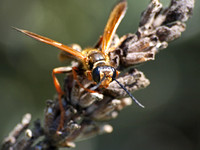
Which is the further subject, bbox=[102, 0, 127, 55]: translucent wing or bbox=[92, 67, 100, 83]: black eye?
bbox=[102, 0, 127, 55]: translucent wing

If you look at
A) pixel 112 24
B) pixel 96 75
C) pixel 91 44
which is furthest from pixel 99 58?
pixel 91 44

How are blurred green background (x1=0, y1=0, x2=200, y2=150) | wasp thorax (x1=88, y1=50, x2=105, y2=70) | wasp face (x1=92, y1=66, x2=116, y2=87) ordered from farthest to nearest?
blurred green background (x1=0, y1=0, x2=200, y2=150) → wasp thorax (x1=88, y1=50, x2=105, y2=70) → wasp face (x1=92, y1=66, x2=116, y2=87)

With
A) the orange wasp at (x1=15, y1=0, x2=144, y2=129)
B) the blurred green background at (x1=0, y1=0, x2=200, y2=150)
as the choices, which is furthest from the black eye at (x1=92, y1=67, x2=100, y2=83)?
the blurred green background at (x1=0, y1=0, x2=200, y2=150)

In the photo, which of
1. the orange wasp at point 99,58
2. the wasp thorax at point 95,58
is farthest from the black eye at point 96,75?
the wasp thorax at point 95,58

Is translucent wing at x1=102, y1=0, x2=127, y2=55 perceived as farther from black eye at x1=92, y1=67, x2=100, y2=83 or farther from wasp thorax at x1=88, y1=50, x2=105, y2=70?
black eye at x1=92, y1=67, x2=100, y2=83

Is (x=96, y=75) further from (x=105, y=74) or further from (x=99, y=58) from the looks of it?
(x=99, y=58)

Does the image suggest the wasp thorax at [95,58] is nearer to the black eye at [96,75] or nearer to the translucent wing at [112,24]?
the translucent wing at [112,24]

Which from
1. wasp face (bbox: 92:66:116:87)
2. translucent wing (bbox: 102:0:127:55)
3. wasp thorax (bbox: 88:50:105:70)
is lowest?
wasp face (bbox: 92:66:116:87)

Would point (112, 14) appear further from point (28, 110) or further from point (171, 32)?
point (28, 110)

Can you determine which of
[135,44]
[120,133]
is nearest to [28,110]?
[120,133]
